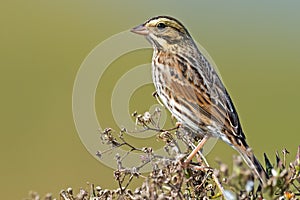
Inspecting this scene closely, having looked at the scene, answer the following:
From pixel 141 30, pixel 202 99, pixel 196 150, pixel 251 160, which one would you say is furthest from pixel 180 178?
pixel 141 30

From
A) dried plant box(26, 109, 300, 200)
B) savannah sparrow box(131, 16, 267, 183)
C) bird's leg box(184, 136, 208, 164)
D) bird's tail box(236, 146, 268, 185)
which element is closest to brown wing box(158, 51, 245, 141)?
savannah sparrow box(131, 16, 267, 183)

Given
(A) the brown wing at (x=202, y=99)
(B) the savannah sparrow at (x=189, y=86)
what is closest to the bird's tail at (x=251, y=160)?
(B) the savannah sparrow at (x=189, y=86)

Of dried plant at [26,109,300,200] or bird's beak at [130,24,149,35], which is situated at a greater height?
bird's beak at [130,24,149,35]

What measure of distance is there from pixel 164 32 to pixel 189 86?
0.44 m

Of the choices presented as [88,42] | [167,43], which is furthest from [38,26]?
[167,43]

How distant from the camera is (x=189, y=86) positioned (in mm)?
4152

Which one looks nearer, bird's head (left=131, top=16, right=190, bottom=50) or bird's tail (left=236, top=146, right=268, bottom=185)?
bird's tail (left=236, top=146, right=268, bottom=185)

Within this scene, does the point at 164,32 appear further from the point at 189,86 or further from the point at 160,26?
the point at 189,86

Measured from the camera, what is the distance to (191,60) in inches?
169

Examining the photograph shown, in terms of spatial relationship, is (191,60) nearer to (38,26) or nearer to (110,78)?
(110,78)

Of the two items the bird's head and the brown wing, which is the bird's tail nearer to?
the brown wing

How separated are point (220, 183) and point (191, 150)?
0.48m

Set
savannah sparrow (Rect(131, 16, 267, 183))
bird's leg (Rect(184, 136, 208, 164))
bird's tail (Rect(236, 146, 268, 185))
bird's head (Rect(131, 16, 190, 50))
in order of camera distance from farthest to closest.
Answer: bird's head (Rect(131, 16, 190, 50)), savannah sparrow (Rect(131, 16, 267, 183)), bird's tail (Rect(236, 146, 268, 185)), bird's leg (Rect(184, 136, 208, 164))

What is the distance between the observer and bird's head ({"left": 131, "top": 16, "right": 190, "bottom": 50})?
14.4 feet
